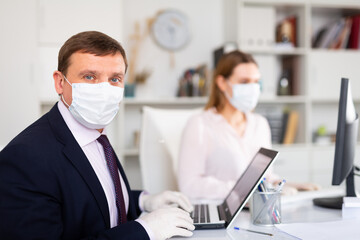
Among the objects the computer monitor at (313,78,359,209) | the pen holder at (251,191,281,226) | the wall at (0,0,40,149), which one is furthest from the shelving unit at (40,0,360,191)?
the pen holder at (251,191,281,226)

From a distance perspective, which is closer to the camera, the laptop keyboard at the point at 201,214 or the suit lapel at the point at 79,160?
the suit lapel at the point at 79,160

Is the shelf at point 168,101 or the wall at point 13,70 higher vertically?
the wall at point 13,70

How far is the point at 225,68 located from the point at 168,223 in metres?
1.17

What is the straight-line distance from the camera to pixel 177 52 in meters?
3.18

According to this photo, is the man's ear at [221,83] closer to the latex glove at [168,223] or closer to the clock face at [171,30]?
the latex glove at [168,223]

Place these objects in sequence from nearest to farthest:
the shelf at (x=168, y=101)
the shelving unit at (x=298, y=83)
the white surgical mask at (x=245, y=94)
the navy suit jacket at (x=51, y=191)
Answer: the navy suit jacket at (x=51, y=191), the white surgical mask at (x=245, y=94), the shelf at (x=168, y=101), the shelving unit at (x=298, y=83)

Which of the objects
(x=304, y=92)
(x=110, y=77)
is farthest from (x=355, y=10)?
(x=110, y=77)

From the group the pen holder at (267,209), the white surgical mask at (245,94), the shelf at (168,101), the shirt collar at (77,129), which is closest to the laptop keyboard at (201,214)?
the pen holder at (267,209)

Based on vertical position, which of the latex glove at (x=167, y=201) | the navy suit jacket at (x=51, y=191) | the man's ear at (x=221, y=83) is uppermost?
the man's ear at (x=221, y=83)

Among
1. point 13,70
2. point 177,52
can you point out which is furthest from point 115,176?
point 177,52

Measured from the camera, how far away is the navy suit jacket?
821mm

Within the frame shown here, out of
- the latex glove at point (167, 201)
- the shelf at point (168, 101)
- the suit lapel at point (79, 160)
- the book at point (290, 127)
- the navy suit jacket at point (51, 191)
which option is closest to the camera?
the navy suit jacket at point (51, 191)

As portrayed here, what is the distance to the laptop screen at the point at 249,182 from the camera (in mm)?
1050

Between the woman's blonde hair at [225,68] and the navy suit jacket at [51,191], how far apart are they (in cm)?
111
